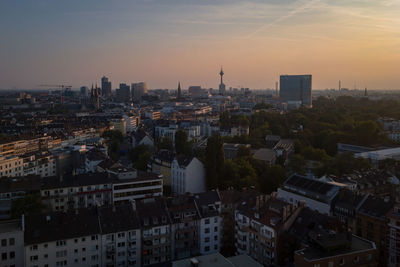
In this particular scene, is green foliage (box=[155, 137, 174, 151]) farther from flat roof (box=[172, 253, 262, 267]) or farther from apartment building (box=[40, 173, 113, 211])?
flat roof (box=[172, 253, 262, 267])

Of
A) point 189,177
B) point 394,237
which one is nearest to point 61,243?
point 189,177

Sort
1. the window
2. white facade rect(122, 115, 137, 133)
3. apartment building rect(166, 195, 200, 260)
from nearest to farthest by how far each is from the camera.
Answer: the window < apartment building rect(166, 195, 200, 260) < white facade rect(122, 115, 137, 133)

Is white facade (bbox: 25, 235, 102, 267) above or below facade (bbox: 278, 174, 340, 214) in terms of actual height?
below

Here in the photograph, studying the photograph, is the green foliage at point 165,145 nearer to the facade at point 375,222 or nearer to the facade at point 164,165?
the facade at point 164,165

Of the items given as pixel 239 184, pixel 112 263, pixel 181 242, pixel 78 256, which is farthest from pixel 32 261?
pixel 239 184

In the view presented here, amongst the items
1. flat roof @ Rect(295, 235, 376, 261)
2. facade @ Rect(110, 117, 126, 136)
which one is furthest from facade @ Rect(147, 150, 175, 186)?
facade @ Rect(110, 117, 126, 136)

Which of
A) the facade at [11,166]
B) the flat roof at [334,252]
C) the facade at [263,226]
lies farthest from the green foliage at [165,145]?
the flat roof at [334,252]
